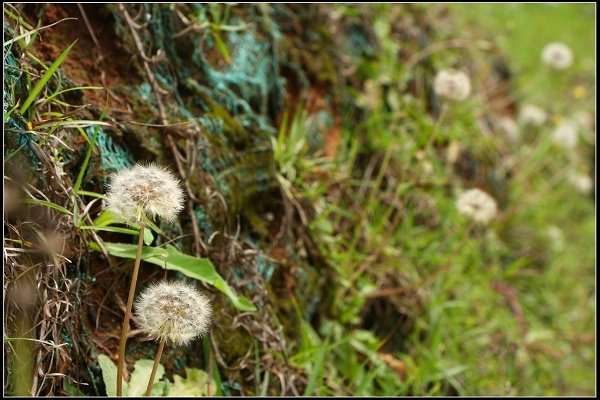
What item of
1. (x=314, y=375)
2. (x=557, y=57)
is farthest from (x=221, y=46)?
(x=557, y=57)

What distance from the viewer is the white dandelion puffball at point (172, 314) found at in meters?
1.51

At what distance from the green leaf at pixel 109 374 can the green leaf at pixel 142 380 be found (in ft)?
0.06

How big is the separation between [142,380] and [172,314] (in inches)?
15.6

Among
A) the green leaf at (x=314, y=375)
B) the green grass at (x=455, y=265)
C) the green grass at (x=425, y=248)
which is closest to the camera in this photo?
the green leaf at (x=314, y=375)

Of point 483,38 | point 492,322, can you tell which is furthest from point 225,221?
point 483,38

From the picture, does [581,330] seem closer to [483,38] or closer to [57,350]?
[483,38]

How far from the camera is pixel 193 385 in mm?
2008

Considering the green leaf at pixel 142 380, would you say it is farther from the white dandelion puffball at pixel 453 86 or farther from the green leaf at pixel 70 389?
the white dandelion puffball at pixel 453 86

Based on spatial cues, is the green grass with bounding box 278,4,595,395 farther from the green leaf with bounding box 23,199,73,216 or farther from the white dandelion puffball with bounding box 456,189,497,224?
the green leaf with bounding box 23,199,73,216

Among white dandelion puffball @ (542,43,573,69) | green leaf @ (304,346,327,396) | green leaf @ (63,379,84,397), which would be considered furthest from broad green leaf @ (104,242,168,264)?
white dandelion puffball @ (542,43,573,69)

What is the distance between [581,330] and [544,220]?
102 centimetres

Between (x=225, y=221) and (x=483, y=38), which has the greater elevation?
(x=483, y=38)

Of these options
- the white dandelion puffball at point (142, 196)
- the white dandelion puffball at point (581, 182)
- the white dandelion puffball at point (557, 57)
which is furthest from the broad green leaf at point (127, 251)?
the white dandelion puffball at point (581, 182)

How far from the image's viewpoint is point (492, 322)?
149 inches
